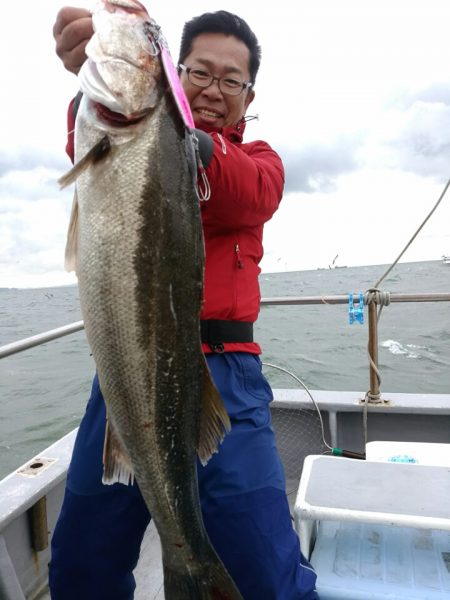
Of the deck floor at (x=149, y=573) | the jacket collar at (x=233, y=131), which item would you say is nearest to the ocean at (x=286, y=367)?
the deck floor at (x=149, y=573)

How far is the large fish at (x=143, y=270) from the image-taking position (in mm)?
1600

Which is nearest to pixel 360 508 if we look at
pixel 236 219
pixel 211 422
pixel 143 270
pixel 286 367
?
pixel 211 422

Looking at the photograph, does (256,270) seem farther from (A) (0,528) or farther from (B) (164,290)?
(A) (0,528)

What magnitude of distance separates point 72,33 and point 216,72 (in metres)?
0.75

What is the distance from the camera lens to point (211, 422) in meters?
1.78

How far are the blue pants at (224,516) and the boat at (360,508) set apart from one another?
319 mm

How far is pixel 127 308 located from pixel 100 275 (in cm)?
14

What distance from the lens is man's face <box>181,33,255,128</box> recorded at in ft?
7.51

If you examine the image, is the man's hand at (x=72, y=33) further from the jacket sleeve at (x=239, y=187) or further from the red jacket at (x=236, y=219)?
the jacket sleeve at (x=239, y=187)

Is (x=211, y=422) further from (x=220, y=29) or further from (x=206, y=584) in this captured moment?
(x=220, y=29)

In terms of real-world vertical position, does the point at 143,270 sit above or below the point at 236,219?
below

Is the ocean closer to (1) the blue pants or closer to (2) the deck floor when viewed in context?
(2) the deck floor

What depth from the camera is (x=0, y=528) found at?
8.98 ft

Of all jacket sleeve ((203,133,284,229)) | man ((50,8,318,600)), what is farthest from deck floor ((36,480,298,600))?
jacket sleeve ((203,133,284,229))
